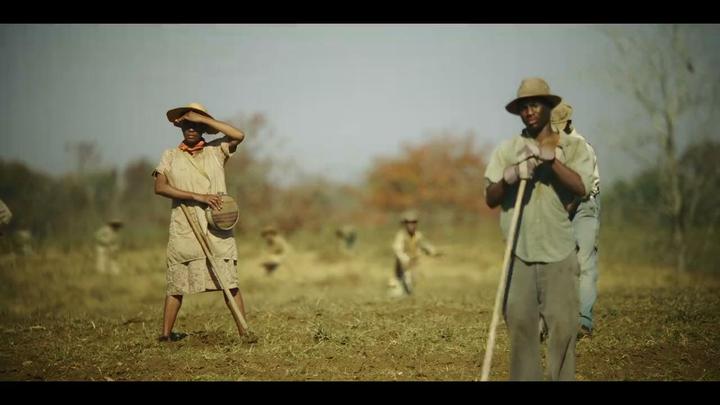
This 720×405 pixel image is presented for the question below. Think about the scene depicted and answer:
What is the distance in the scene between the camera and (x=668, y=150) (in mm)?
16250

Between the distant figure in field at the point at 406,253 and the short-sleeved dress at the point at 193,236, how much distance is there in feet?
15.7

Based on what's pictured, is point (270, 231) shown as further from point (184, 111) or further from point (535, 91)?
point (535, 91)

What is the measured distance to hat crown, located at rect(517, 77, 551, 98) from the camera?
4441mm

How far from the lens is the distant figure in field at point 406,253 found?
10875 mm

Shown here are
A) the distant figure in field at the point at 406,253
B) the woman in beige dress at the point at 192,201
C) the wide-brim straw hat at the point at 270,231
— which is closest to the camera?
the woman in beige dress at the point at 192,201

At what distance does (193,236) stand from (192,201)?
0.32 m

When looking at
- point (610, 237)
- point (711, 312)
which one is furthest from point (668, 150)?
point (711, 312)

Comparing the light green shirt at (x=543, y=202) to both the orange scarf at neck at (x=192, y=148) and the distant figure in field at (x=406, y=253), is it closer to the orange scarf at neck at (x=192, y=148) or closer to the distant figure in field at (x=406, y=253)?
the orange scarf at neck at (x=192, y=148)

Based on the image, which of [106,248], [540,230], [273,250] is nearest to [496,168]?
[540,230]

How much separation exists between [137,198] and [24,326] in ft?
86.6

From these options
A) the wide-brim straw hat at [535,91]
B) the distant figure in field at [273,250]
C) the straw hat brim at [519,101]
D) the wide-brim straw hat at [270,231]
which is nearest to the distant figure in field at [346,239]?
the distant figure in field at [273,250]
